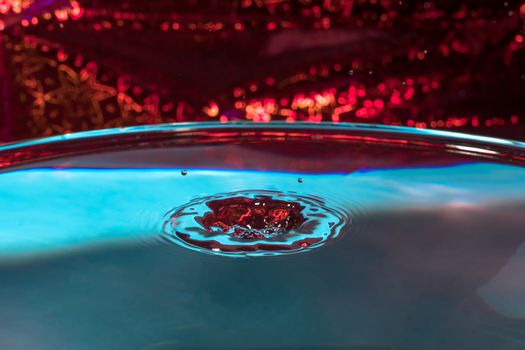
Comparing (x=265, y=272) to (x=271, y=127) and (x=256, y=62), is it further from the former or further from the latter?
(x=256, y=62)

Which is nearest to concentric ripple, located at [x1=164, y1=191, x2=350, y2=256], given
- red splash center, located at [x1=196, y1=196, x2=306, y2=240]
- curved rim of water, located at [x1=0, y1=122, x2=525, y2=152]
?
red splash center, located at [x1=196, y1=196, x2=306, y2=240]

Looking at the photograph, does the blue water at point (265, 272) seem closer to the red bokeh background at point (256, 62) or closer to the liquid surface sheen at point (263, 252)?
the liquid surface sheen at point (263, 252)

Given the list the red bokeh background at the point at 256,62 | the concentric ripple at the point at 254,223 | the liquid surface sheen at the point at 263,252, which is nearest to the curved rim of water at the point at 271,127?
the liquid surface sheen at the point at 263,252

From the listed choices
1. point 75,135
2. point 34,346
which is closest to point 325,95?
point 75,135

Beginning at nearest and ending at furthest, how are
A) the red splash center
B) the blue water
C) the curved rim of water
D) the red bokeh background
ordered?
the blue water < the red splash center < the curved rim of water < the red bokeh background

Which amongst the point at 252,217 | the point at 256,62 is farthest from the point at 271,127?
the point at 256,62

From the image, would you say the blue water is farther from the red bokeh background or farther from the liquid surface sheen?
the red bokeh background
